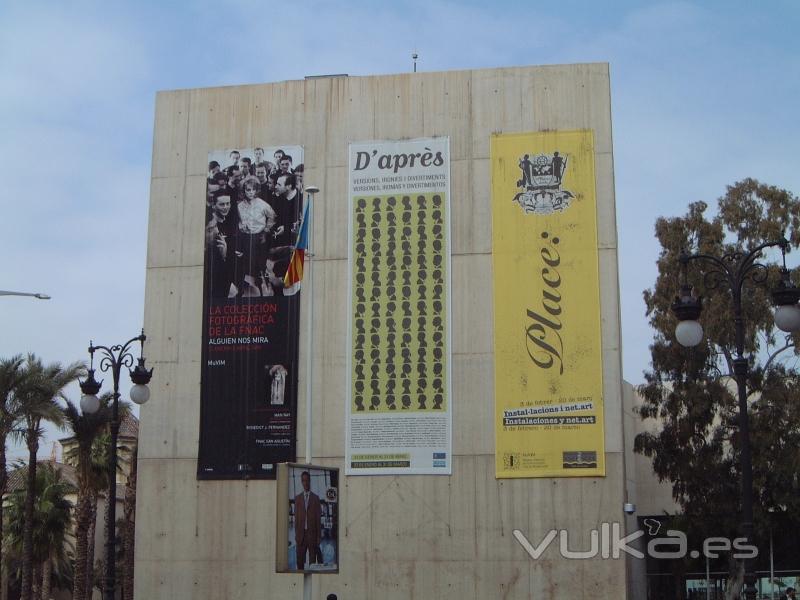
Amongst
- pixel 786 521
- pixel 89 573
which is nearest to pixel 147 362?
pixel 89 573

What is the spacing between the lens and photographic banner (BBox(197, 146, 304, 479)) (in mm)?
30094

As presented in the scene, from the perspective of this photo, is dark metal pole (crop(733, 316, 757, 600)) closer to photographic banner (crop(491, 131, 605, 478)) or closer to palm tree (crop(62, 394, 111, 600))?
photographic banner (crop(491, 131, 605, 478))

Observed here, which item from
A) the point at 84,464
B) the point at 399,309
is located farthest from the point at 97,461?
the point at 399,309

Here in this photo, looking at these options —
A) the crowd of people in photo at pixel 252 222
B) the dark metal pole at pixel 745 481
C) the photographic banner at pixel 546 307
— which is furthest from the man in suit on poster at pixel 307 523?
the crowd of people in photo at pixel 252 222

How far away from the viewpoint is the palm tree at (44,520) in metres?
50.5

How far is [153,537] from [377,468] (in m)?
6.49

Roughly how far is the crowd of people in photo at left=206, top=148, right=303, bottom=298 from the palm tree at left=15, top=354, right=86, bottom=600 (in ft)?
38.3

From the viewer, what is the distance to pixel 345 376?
97.8ft

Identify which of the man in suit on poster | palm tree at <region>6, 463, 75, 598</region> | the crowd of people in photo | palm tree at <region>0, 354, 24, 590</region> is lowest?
palm tree at <region>6, 463, 75, 598</region>

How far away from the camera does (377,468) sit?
29125 millimetres

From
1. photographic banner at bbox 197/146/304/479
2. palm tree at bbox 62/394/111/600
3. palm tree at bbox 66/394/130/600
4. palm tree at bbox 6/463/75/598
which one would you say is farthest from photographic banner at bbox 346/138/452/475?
palm tree at bbox 6/463/75/598

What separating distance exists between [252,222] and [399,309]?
16.6 ft

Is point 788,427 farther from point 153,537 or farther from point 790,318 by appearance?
point 790,318

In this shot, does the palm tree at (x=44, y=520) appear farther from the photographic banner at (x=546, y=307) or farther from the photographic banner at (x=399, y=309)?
the photographic banner at (x=546, y=307)
